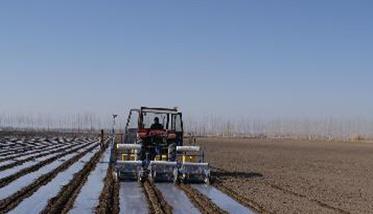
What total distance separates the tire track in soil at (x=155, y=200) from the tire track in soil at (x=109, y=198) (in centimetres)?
65

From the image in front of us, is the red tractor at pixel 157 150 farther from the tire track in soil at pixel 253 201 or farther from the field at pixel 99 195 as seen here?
the tire track in soil at pixel 253 201

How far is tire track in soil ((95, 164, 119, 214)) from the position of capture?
11.8 m

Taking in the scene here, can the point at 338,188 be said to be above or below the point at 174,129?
below

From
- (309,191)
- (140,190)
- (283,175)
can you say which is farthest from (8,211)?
(283,175)

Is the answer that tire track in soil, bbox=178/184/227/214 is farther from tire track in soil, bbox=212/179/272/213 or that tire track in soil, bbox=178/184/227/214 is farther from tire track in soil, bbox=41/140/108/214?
tire track in soil, bbox=41/140/108/214

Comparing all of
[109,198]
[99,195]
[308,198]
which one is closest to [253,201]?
[308,198]

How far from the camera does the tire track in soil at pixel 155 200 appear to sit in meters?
11.9

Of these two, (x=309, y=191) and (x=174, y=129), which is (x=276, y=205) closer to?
(x=309, y=191)

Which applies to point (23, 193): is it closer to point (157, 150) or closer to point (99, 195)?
point (99, 195)

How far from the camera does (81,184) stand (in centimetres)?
1672

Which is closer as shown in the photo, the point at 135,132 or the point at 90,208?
the point at 90,208

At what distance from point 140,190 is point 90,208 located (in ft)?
11.0

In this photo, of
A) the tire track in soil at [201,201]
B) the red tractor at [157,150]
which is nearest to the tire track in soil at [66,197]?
the red tractor at [157,150]

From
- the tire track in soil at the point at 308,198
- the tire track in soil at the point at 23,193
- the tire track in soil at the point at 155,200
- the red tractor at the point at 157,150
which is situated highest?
the red tractor at the point at 157,150
